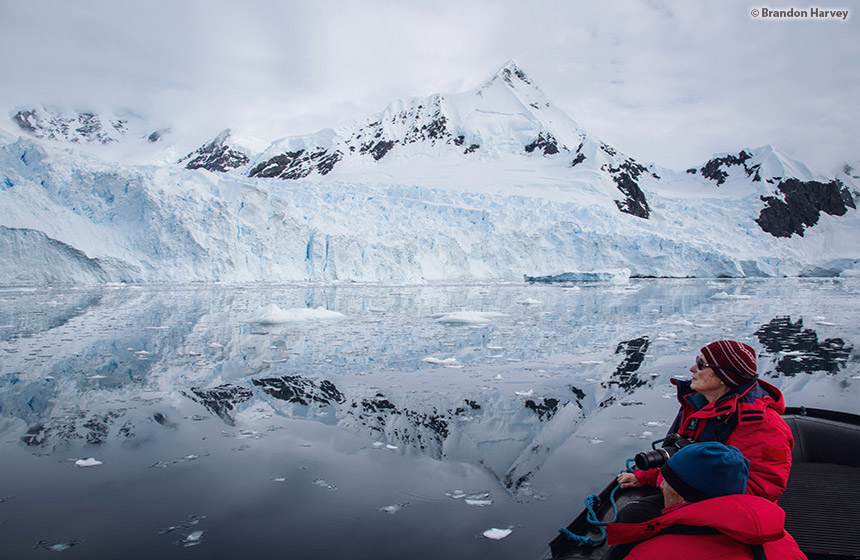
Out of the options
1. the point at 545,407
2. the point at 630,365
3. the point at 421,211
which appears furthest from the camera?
the point at 421,211

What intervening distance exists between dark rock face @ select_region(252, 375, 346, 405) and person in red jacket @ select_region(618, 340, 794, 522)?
8.89 feet

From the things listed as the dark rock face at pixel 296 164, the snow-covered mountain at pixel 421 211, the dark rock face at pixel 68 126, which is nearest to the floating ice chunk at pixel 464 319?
the snow-covered mountain at pixel 421 211

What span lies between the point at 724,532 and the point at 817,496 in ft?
4.56

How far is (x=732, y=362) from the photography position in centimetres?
174

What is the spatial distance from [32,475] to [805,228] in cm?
4929

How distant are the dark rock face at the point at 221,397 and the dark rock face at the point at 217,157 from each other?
52.8 metres

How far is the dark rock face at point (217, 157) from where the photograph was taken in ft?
183

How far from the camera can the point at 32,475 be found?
2602mm

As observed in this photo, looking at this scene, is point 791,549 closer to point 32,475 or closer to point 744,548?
point 744,548

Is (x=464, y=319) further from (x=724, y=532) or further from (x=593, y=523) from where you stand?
(x=724, y=532)

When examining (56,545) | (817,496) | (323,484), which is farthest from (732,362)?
(56,545)

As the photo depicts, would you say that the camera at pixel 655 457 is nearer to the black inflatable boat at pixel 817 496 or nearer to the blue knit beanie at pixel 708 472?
the black inflatable boat at pixel 817 496

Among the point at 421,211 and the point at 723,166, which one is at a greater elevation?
the point at 723,166

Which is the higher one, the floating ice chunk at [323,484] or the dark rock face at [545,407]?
the dark rock face at [545,407]
